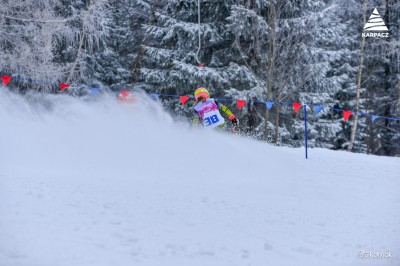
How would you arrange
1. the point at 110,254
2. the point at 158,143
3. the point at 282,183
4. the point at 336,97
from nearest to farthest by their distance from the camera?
the point at 110,254 < the point at 282,183 < the point at 158,143 < the point at 336,97

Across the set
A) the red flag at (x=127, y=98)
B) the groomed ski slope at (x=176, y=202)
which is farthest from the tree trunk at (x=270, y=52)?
the groomed ski slope at (x=176, y=202)

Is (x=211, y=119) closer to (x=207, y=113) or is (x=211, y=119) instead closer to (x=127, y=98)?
(x=207, y=113)

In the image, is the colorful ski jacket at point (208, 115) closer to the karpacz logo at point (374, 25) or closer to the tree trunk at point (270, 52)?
the tree trunk at point (270, 52)

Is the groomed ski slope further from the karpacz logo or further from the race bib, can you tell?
the karpacz logo

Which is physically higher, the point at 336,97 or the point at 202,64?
the point at 202,64

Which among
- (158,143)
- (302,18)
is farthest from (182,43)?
(158,143)

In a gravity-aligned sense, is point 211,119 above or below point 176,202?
above

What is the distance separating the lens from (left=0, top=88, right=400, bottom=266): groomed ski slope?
3.23 meters

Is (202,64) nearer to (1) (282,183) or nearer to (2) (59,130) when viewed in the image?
(2) (59,130)

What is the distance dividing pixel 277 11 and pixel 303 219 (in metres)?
12.1

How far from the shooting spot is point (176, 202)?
15.4 feet

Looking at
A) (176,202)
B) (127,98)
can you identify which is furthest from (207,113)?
(176,202)

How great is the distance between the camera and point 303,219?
4492 mm

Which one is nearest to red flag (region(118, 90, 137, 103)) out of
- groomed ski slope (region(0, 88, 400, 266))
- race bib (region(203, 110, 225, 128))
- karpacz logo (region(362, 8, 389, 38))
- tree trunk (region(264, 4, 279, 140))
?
tree trunk (region(264, 4, 279, 140))
